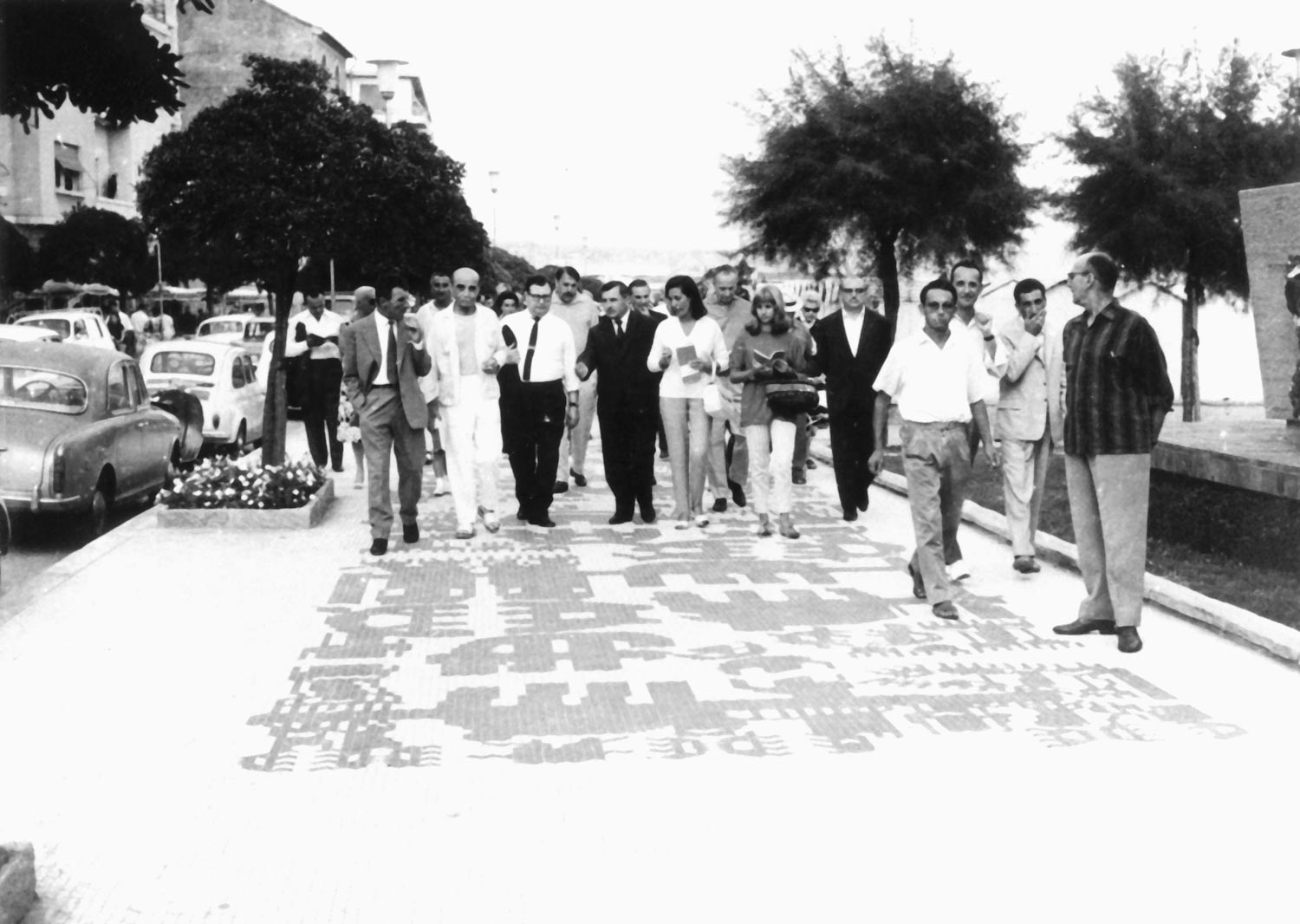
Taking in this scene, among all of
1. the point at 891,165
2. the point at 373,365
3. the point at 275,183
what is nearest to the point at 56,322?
the point at 275,183

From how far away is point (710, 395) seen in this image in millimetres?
13305

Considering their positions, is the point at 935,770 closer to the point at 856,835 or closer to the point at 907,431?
the point at 856,835

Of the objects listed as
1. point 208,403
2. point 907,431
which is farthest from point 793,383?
point 208,403

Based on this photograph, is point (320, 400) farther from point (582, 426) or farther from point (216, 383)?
point (216, 383)

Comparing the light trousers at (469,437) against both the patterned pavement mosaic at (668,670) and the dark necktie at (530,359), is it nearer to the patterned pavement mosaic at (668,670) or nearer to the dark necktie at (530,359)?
the dark necktie at (530,359)

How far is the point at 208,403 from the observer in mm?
21938

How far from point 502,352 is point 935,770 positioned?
717 cm

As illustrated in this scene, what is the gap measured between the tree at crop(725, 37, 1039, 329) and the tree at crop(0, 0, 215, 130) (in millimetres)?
18235

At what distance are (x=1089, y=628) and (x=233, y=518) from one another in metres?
6.91

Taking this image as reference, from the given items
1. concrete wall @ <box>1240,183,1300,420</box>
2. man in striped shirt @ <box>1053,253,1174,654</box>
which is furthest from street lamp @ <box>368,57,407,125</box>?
man in striped shirt @ <box>1053,253,1174,654</box>

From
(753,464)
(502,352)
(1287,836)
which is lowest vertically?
(1287,836)

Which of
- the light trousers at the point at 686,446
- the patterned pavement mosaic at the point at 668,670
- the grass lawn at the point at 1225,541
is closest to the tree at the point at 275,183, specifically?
the light trousers at the point at 686,446

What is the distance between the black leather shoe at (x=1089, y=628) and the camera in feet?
29.6

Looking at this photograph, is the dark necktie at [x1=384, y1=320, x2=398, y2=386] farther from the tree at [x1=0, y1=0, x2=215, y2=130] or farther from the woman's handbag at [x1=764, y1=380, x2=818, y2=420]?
the tree at [x1=0, y1=0, x2=215, y2=130]
